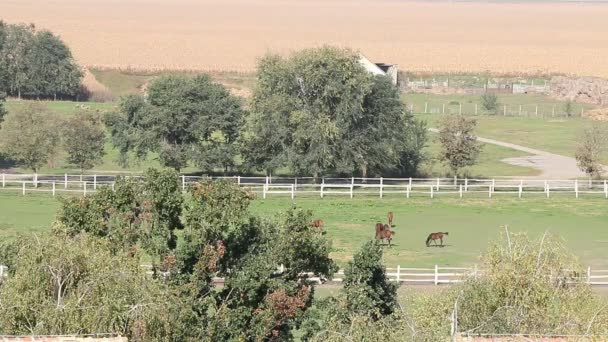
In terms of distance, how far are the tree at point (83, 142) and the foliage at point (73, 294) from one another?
34.0 meters

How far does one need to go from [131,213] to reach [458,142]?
103ft

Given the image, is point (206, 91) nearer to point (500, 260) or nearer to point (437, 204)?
point (437, 204)

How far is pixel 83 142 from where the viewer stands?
6369cm

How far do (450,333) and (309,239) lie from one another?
6.17 metres

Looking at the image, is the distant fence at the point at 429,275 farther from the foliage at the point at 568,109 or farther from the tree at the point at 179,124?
the foliage at the point at 568,109

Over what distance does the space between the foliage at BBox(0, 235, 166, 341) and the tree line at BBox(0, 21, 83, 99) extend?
68213mm

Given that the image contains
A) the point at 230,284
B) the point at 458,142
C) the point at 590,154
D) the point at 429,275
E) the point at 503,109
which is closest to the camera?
the point at 230,284

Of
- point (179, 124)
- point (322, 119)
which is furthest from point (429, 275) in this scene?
point (179, 124)

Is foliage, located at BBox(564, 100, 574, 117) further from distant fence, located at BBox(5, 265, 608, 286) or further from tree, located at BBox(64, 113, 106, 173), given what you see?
distant fence, located at BBox(5, 265, 608, 286)

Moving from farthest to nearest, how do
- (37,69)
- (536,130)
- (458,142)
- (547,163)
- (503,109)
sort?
(37,69) → (503,109) → (536,130) → (547,163) → (458,142)

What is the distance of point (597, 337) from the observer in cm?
2506

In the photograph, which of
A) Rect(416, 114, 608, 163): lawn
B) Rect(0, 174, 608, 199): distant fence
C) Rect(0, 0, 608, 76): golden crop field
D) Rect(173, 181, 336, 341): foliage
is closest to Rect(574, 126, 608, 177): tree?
Rect(0, 174, 608, 199): distant fence

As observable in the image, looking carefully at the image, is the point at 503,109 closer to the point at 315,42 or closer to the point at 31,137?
the point at 31,137

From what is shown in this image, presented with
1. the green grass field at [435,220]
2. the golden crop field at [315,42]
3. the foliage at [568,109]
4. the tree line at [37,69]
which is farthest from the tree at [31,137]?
the golden crop field at [315,42]
